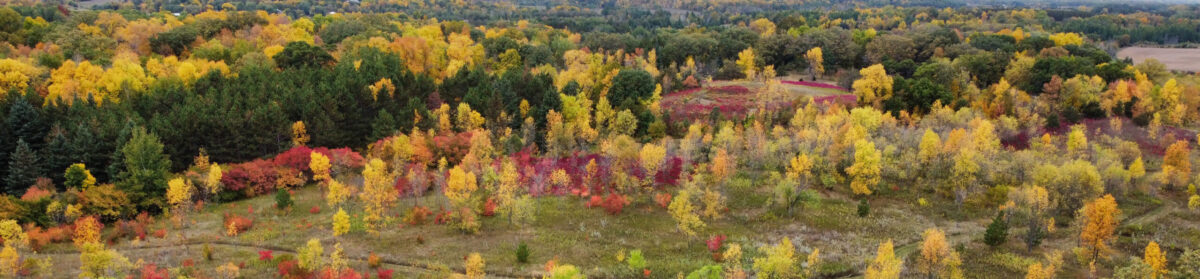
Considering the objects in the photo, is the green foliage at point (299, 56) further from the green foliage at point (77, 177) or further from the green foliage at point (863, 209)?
the green foliage at point (863, 209)

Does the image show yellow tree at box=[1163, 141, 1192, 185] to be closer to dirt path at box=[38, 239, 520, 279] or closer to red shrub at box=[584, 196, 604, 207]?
red shrub at box=[584, 196, 604, 207]

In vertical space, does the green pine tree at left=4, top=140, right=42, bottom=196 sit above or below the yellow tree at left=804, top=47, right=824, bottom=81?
below

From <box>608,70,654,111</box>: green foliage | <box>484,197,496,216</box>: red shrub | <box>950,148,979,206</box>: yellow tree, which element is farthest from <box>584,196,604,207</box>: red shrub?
<box>608,70,654,111</box>: green foliage

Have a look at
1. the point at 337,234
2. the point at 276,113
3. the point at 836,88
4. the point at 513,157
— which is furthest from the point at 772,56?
the point at 337,234

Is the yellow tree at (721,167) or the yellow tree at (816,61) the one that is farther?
the yellow tree at (816,61)

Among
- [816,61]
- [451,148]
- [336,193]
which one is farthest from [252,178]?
[816,61]

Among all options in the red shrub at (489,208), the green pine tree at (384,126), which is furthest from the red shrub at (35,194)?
the red shrub at (489,208)
